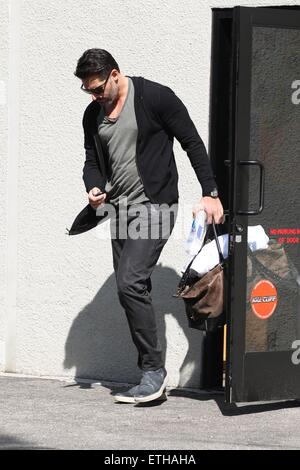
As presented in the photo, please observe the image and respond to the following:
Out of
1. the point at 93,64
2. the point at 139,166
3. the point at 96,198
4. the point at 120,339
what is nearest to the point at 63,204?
the point at 120,339

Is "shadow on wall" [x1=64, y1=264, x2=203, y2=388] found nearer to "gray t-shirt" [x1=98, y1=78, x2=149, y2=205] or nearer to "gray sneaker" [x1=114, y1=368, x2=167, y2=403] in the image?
"gray sneaker" [x1=114, y1=368, x2=167, y2=403]

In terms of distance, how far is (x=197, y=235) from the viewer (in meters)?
7.12

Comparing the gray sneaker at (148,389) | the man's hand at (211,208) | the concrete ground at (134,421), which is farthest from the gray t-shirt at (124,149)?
the concrete ground at (134,421)

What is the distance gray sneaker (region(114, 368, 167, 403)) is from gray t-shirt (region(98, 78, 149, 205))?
1.01 meters

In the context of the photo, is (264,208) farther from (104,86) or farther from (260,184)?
(104,86)

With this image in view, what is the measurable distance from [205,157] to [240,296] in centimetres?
82

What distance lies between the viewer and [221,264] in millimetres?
7000

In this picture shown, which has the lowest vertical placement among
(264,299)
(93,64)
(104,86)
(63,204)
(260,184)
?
(264,299)

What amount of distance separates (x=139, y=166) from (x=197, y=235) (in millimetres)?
516

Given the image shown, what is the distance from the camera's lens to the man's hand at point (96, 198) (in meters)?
7.10

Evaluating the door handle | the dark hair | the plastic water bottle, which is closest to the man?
the dark hair

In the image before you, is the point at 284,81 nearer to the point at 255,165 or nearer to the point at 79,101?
the point at 255,165

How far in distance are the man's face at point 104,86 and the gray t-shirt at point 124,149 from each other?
3.8 inches

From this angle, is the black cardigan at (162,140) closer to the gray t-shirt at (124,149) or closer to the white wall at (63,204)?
the gray t-shirt at (124,149)
